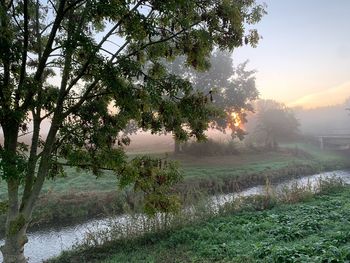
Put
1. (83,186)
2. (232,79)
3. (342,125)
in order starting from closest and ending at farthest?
(83,186), (232,79), (342,125)

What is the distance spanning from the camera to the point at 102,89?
11.8 metres

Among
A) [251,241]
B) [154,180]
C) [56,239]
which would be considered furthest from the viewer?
[56,239]

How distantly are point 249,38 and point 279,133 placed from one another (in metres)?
51.5

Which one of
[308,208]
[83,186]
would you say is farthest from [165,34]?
[83,186]

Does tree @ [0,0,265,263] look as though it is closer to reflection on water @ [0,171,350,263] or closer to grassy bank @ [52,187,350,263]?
grassy bank @ [52,187,350,263]

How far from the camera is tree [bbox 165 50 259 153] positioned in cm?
4619

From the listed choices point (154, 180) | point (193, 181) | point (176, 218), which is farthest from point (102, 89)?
point (193, 181)

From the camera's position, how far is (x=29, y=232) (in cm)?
1941

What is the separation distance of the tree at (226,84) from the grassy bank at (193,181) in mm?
4518

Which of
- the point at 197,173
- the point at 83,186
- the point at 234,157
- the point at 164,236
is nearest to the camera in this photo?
the point at 164,236

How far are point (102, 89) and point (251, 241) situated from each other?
7.14 meters

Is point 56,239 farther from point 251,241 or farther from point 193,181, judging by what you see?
point 193,181

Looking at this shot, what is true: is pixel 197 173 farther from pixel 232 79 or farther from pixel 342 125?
pixel 342 125

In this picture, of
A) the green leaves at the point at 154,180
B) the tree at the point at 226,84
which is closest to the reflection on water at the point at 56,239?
the green leaves at the point at 154,180
